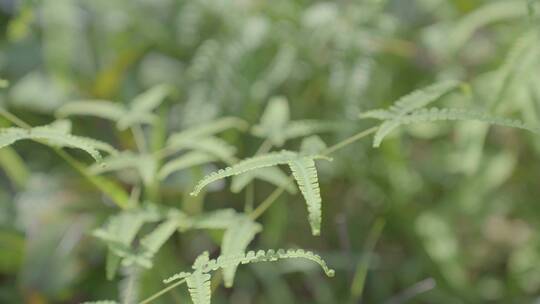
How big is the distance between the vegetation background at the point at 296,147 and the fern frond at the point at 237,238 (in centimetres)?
25

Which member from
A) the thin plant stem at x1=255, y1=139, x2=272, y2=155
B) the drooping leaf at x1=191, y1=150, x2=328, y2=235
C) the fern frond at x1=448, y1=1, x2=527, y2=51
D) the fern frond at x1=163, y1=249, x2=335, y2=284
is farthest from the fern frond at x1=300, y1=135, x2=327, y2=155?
the fern frond at x1=448, y1=1, x2=527, y2=51

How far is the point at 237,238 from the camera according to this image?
0.90 m

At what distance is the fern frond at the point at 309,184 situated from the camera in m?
0.72

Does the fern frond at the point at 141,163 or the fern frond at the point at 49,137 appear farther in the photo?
the fern frond at the point at 141,163

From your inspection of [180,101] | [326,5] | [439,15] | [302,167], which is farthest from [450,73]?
[302,167]

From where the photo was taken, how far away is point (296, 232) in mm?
1411

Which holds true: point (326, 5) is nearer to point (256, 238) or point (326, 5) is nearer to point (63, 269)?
point (256, 238)

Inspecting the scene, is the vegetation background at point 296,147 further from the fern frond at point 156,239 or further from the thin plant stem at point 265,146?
the fern frond at point 156,239

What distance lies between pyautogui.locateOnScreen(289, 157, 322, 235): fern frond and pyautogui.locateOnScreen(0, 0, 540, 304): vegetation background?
0.41 m

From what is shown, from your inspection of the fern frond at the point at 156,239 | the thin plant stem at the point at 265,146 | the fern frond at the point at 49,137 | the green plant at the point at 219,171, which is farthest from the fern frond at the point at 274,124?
the fern frond at the point at 49,137

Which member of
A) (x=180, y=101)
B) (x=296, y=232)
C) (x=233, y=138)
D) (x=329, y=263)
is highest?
(x=180, y=101)

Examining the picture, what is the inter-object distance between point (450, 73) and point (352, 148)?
0.25m

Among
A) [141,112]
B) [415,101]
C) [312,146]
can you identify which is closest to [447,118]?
[415,101]

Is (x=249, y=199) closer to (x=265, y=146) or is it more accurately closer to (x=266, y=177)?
(x=265, y=146)
